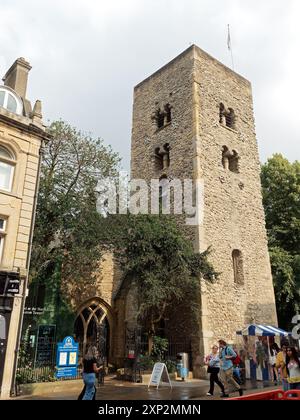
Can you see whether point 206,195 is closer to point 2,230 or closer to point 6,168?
point 6,168

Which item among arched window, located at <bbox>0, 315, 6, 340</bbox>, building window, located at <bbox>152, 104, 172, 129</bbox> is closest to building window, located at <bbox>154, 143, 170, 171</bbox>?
building window, located at <bbox>152, 104, 172, 129</bbox>

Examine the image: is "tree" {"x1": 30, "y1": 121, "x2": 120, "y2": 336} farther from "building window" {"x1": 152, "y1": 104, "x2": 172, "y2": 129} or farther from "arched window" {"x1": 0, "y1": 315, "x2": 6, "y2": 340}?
"building window" {"x1": 152, "y1": 104, "x2": 172, "y2": 129}

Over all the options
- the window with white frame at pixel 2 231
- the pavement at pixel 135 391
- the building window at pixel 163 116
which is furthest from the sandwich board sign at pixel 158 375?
the building window at pixel 163 116

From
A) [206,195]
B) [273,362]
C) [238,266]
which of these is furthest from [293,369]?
[206,195]

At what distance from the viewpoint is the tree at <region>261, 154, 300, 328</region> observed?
20547mm

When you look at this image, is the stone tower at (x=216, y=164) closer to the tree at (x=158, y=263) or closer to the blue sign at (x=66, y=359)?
the tree at (x=158, y=263)

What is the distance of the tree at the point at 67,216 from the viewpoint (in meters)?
13.7

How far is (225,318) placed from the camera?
16047 millimetres

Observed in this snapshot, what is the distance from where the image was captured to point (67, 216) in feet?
45.5

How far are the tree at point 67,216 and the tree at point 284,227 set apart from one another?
10.5m

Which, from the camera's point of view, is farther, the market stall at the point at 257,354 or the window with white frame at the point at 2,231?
the market stall at the point at 257,354

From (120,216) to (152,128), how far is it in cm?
846

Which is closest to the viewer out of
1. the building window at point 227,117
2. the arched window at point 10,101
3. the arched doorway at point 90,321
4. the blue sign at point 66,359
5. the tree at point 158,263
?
the blue sign at point 66,359
